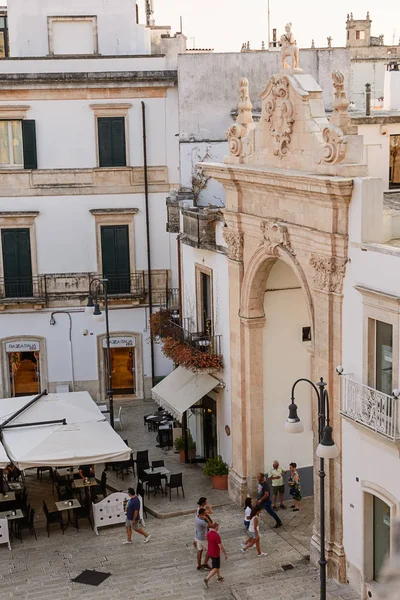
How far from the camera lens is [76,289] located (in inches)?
1200

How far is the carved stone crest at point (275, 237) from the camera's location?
18.1 metres

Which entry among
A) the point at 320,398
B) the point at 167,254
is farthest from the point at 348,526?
the point at 167,254

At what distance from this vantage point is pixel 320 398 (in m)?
14.0

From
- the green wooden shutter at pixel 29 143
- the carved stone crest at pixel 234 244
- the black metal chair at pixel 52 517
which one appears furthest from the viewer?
the green wooden shutter at pixel 29 143

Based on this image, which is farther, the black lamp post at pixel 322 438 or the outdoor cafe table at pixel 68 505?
the outdoor cafe table at pixel 68 505

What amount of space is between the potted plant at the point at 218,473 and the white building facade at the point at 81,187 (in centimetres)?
891

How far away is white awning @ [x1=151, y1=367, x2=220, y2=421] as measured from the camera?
2258 cm

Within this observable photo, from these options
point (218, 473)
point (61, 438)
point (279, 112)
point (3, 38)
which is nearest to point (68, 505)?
point (61, 438)

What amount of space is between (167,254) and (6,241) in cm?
573

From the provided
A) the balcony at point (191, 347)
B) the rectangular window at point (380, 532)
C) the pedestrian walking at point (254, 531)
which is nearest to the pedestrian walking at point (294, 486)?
the pedestrian walking at point (254, 531)

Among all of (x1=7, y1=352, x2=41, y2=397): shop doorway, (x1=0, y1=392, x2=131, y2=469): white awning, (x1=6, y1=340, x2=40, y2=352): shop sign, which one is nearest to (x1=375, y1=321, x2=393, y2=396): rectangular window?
(x1=0, y1=392, x2=131, y2=469): white awning

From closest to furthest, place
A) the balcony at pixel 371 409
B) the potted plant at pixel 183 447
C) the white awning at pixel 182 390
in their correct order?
1. the balcony at pixel 371 409
2. the white awning at pixel 182 390
3. the potted plant at pixel 183 447

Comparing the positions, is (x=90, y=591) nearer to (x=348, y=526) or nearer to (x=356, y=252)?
(x=348, y=526)

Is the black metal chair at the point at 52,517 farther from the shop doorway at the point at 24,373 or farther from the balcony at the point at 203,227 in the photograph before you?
the shop doorway at the point at 24,373
